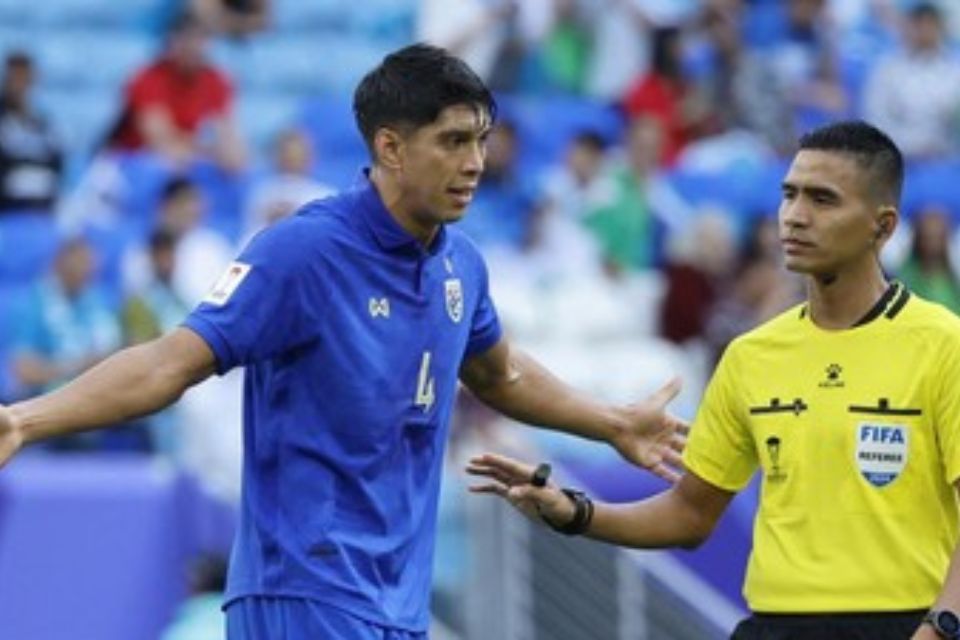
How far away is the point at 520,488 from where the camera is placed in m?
8.04

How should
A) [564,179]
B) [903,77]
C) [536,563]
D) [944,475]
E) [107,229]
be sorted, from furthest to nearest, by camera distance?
[903,77] < [564,179] < [107,229] < [536,563] < [944,475]

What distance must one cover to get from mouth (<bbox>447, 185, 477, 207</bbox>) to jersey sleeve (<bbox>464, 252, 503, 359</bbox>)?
419 mm

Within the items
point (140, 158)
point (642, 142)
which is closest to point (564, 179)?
point (642, 142)

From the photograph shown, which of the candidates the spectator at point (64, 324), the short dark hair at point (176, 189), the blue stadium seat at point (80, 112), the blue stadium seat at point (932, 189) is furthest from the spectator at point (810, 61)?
the spectator at point (64, 324)

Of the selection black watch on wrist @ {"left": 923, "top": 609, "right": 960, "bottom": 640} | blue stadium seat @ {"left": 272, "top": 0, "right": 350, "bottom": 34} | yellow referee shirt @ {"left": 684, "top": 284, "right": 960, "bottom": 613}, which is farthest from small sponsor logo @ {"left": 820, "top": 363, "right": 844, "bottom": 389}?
blue stadium seat @ {"left": 272, "top": 0, "right": 350, "bottom": 34}

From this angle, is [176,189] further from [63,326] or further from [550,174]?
[550,174]

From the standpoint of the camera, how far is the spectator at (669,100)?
1838 cm

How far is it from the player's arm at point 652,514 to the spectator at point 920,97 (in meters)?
10.7

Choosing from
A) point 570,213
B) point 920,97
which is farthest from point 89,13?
point 920,97

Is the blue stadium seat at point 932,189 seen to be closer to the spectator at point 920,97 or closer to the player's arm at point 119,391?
the spectator at point 920,97

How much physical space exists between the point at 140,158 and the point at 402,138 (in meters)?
8.55

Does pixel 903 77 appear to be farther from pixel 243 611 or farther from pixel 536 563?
pixel 243 611

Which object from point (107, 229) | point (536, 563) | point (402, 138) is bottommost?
point (536, 563)

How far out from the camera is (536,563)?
12438 millimetres
